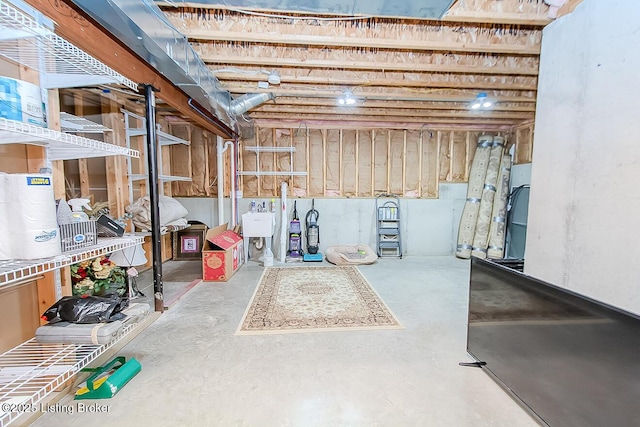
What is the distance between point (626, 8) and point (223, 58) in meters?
2.83

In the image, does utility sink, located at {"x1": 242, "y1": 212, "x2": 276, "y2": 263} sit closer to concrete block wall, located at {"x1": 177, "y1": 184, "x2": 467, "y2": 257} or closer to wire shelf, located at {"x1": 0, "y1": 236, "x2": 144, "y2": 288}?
concrete block wall, located at {"x1": 177, "y1": 184, "x2": 467, "y2": 257}

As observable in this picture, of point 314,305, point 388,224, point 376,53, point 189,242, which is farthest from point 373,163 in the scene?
point 189,242

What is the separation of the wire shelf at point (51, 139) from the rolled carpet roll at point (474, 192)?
5.47m

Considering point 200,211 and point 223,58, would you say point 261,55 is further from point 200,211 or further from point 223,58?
point 200,211

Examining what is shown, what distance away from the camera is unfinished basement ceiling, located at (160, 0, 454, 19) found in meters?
1.70

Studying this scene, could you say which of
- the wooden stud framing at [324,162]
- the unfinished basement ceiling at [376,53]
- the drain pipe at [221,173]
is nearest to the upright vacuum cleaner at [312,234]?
the wooden stud framing at [324,162]

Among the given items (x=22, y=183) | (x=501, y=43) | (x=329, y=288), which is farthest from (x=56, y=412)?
(x=501, y=43)

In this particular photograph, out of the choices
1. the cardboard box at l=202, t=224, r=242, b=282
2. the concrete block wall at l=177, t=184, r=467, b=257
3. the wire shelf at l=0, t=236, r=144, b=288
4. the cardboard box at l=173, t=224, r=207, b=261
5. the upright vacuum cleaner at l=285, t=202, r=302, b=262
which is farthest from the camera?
the concrete block wall at l=177, t=184, r=467, b=257

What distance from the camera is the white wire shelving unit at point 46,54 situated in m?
1.01

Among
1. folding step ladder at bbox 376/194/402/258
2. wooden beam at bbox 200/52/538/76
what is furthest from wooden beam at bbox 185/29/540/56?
folding step ladder at bbox 376/194/402/258

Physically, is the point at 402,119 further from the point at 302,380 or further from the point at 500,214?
the point at 302,380

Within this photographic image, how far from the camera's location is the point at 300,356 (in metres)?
2.06

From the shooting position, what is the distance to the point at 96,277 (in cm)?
224

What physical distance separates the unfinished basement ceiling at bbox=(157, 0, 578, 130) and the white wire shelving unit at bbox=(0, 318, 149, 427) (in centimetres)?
216
